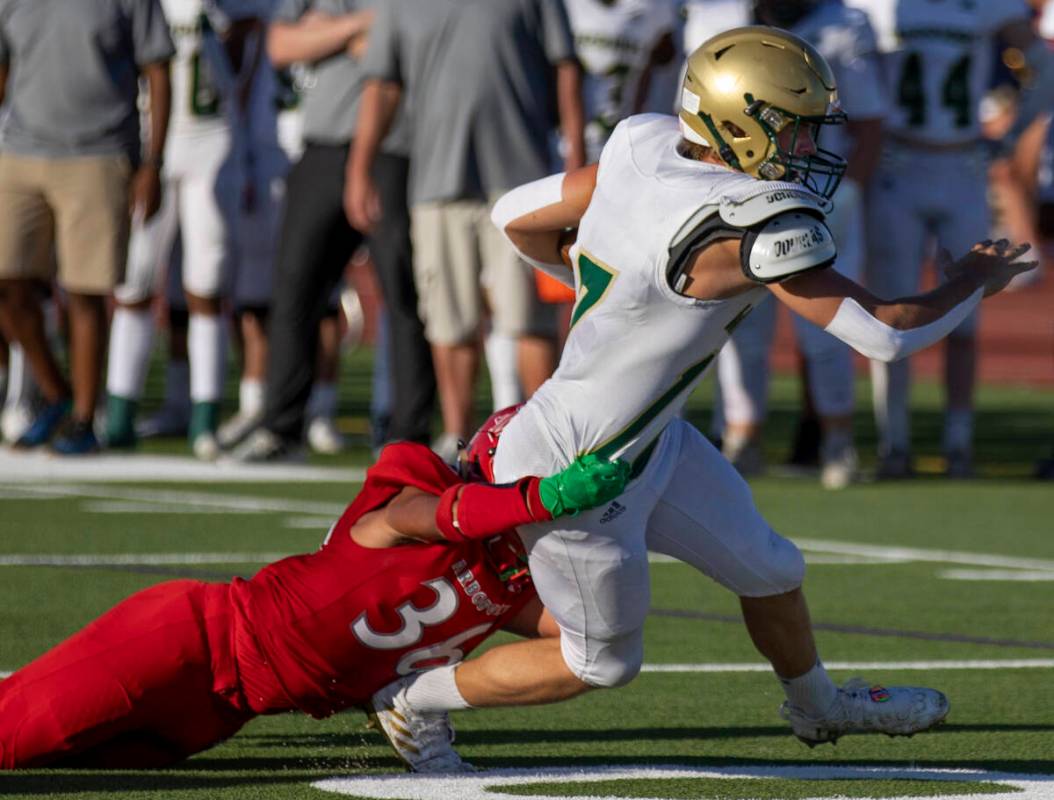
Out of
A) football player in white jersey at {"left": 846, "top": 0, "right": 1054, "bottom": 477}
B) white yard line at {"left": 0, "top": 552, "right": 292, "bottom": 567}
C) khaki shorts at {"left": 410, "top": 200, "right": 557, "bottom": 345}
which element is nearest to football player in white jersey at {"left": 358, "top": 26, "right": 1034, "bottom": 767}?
white yard line at {"left": 0, "top": 552, "right": 292, "bottom": 567}

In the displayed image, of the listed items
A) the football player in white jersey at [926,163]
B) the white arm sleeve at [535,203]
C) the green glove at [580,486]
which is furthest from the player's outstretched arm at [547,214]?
the football player in white jersey at [926,163]

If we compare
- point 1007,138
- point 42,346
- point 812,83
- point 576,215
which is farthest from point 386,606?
point 1007,138

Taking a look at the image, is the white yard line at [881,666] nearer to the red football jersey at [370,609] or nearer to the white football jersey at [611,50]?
the red football jersey at [370,609]

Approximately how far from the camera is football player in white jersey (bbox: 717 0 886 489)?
32.6ft

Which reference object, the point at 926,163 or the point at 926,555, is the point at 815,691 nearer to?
the point at 926,555

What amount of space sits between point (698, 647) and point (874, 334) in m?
2.03

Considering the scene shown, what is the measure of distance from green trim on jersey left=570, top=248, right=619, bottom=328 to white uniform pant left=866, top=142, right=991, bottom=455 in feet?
20.5

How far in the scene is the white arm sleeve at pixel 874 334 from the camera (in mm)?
4082

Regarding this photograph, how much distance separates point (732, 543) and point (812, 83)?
0.86 metres

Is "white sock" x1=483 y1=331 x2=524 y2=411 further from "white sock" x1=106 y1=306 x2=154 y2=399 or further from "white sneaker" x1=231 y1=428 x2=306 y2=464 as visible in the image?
"white sock" x1=106 y1=306 x2=154 y2=399

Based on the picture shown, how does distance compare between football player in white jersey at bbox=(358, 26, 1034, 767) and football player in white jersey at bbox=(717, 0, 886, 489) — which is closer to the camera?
football player in white jersey at bbox=(358, 26, 1034, 767)

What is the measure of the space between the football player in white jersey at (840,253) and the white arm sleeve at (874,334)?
553 centimetres

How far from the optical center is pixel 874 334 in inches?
161

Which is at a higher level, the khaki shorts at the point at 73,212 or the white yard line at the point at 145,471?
the khaki shorts at the point at 73,212
